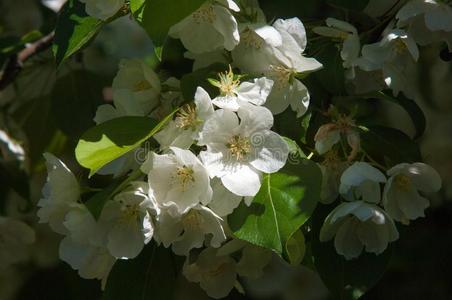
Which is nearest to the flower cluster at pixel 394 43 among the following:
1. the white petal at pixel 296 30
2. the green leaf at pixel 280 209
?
the white petal at pixel 296 30

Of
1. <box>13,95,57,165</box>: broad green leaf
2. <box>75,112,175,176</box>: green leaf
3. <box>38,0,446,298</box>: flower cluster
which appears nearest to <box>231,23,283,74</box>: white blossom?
<box>38,0,446,298</box>: flower cluster

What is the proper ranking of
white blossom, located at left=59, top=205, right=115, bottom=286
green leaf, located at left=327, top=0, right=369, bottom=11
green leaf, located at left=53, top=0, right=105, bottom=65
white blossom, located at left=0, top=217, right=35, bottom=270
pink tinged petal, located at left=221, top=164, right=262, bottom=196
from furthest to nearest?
white blossom, located at left=0, top=217, right=35, bottom=270 → green leaf, located at left=327, top=0, right=369, bottom=11 → green leaf, located at left=53, top=0, right=105, bottom=65 → white blossom, located at left=59, top=205, right=115, bottom=286 → pink tinged petal, located at left=221, top=164, right=262, bottom=196

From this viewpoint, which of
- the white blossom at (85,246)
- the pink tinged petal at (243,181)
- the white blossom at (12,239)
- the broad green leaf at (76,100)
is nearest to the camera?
the pink tinged petal at (243,181)

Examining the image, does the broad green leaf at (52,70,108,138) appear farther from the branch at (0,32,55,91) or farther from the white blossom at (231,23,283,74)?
the white blossom at (231,23,283,74)

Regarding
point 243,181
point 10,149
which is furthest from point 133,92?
point 10,149

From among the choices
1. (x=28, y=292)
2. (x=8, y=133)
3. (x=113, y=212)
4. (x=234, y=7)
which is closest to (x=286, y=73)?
(x=234, y=7)

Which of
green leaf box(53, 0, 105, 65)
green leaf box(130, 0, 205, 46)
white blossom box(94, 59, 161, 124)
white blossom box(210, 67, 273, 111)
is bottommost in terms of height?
white blossom box(94, 59, 161, 124)

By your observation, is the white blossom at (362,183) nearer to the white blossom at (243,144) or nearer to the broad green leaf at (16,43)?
the white blossom at (243,144)

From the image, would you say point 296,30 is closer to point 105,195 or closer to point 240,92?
point 240,92
